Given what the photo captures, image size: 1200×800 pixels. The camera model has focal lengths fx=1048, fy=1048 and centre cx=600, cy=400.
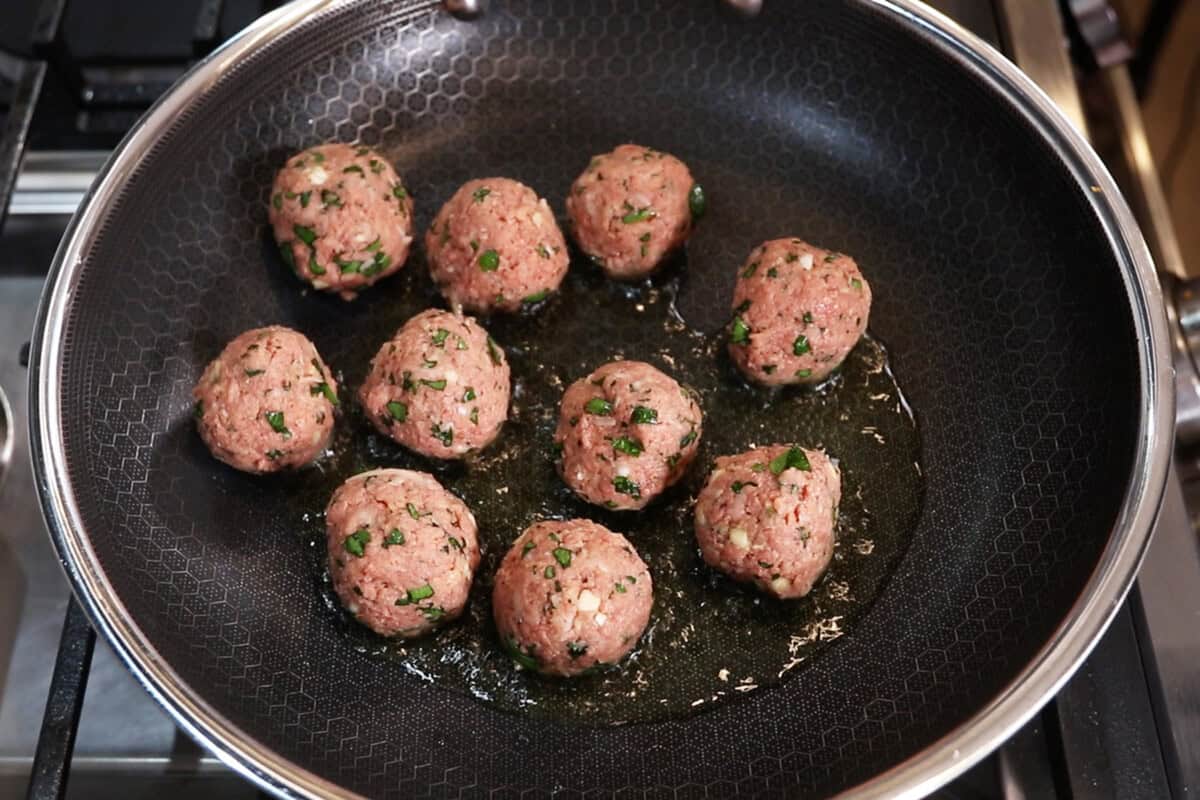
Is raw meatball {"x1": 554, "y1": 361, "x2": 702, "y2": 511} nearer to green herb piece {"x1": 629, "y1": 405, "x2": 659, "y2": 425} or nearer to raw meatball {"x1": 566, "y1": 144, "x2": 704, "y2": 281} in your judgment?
green herb piece {"x1": 629, "y1": 405, "x2": 659, "y2": 425}

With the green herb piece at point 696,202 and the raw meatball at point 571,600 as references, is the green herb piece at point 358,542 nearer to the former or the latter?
the raw meatball at point 571,600

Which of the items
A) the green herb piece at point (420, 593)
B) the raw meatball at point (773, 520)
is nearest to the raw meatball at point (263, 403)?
the green herb piece at point (420, 593)

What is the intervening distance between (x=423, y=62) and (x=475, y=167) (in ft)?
0.78

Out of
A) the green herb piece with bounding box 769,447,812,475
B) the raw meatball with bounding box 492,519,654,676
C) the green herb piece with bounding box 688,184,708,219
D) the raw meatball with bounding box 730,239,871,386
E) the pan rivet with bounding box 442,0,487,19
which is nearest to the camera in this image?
the raw meatball with bounding box 492,519,654,676

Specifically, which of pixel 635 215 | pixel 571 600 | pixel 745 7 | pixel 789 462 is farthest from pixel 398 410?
pixel 745 7

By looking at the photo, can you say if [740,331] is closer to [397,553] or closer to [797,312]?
[797,312]

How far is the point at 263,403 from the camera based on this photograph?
5.64 feet

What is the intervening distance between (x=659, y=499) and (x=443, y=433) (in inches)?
15.4

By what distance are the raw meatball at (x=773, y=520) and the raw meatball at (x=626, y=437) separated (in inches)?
3.7

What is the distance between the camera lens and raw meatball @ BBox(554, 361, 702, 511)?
1.72m

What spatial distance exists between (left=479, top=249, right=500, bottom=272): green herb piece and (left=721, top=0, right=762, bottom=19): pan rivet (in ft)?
2.33

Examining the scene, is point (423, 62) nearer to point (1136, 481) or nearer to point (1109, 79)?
point (1136, 481)

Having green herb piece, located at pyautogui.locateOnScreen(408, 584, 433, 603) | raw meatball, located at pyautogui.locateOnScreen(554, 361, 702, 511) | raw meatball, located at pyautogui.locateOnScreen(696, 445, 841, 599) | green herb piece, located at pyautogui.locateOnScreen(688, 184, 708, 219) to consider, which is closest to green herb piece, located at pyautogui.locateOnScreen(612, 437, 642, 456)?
raw meatball, located at pyautogui.locateOnScreen(554, 361, 702, 511)

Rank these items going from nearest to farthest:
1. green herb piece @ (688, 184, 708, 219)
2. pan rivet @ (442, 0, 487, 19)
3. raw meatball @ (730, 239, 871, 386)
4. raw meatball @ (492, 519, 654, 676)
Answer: raw meatball @ (492, 519, 654, 676) → raw meatball @ (730, 239, 871, 386) → green herb piece @ (688, 184, 708, 219) → pan rivet @ (442, 0, 487, 19)
